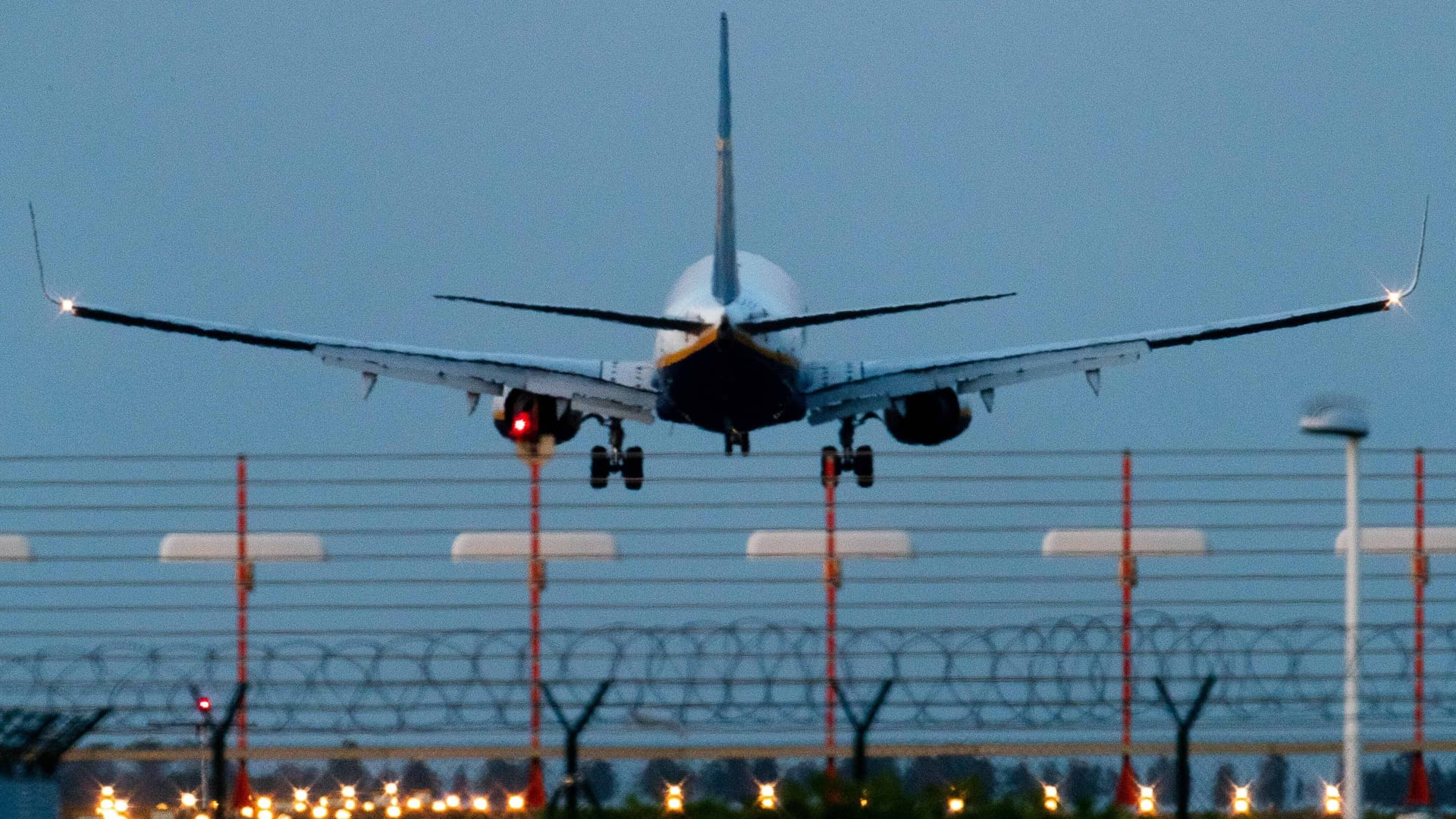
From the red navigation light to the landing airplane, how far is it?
0.13 feet

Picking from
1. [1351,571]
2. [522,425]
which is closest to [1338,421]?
[1351,571]

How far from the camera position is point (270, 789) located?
22.3m

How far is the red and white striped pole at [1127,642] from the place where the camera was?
67.5 feet

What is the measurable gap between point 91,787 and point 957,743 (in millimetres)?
8319

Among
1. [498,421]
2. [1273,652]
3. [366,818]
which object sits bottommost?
[366,818]

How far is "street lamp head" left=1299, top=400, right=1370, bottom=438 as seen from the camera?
1873cm

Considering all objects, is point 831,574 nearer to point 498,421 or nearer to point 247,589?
point 247,589

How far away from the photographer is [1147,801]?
21.0 meters

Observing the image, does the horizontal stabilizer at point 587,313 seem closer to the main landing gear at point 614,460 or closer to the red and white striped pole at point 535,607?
the main landing gear at point 614,460

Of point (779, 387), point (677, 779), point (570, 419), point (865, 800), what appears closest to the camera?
point (865, 800)

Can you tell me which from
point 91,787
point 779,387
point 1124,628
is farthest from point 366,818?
point 779,387

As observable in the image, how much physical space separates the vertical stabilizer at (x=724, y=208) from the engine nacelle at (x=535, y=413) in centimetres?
432

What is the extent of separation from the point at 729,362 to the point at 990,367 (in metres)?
9.83

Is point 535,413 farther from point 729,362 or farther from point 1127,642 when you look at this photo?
point 1127,642
